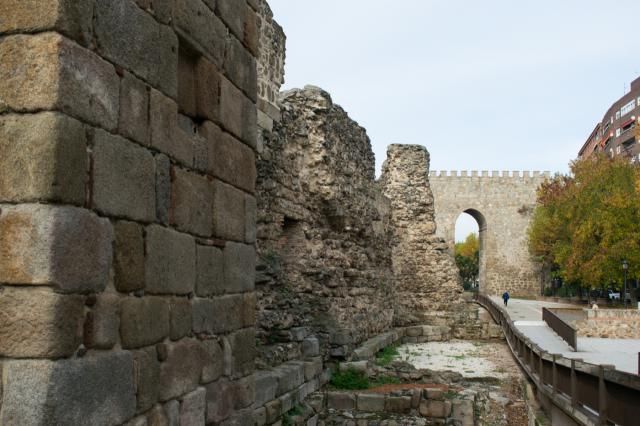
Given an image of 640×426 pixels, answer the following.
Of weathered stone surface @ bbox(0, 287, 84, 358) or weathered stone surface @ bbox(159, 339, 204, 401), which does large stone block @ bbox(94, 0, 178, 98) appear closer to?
weathered stone surface @ bbox(0, 287, 84, 358)

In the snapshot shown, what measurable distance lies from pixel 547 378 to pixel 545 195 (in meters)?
42.3

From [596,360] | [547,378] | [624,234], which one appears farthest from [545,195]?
[547,378]

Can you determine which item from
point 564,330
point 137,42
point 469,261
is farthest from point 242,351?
point 469,261

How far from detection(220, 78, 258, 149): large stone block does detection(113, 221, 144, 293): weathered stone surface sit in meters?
1.26

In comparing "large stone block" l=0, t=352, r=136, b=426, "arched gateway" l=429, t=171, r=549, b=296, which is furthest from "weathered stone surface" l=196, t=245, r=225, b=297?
"arched gateway" l=429, t=171, r=549, b=296

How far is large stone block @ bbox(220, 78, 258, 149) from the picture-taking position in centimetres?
406

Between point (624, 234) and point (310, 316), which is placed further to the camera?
point (624, 234)

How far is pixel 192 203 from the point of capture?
3568 millimetres

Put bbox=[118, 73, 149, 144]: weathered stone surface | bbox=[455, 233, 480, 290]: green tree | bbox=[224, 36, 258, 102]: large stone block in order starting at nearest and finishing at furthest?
bbox=[118, 73, 149, 144]: weathered stone surface, bbox=[224, 36, 258, 102]: large stone block, bbox=[455, 233, 480, 290]: green tree

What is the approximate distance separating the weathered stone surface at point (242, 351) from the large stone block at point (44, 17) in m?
2.16

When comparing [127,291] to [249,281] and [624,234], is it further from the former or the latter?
[624,234]

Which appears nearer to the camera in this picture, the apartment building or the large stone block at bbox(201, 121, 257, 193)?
the large stone block at bbox(201, 121, 257, 193)

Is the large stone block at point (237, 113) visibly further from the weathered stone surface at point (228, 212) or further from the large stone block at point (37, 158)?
the large stone block at point (37, 158)

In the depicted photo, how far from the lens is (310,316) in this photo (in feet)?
35.2
